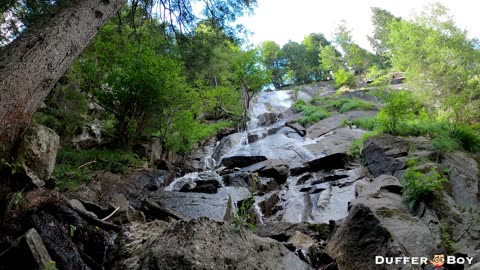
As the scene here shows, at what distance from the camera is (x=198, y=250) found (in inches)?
91.4

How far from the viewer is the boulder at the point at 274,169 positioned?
31.5 feet

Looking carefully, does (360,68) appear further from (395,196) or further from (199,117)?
(395,196)

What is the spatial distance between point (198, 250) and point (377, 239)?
6.82 feet

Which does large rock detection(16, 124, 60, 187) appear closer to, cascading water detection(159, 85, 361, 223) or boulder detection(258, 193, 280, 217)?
cascading water detection(159, 85, 361, 223)

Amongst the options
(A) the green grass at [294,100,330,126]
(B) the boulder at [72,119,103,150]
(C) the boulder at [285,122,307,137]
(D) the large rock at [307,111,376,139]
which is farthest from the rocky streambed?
(A) the green grass at [294,100,330,126]

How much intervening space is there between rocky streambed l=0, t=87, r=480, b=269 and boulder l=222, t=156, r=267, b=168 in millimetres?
983

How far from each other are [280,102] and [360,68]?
17.1m

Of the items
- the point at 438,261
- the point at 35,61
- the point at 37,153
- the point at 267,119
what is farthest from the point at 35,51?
the point at 267,119

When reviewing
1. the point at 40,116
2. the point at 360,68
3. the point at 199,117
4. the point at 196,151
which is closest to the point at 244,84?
the point at 199,117

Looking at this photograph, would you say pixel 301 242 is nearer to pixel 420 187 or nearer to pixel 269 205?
pixel 420 187

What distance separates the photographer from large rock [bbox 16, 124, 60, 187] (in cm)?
315

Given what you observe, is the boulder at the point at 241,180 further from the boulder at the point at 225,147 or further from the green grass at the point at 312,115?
the green grass at the point at 312,115

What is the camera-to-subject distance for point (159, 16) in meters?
6.81

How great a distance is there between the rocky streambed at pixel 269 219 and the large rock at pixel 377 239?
0.01 metres
